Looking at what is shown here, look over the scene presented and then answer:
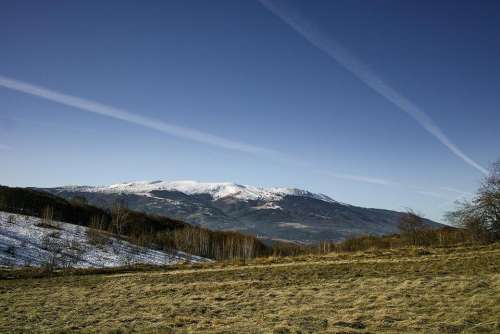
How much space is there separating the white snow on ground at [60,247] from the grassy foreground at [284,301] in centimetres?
2047

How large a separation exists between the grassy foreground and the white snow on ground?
20.5 metres

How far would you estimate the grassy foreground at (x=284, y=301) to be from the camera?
13.5m

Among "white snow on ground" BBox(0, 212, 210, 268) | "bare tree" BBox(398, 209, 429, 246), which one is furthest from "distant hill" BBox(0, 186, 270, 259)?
"bare tree" BBox(398, 209, 429, 246)

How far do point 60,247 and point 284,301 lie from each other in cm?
4578

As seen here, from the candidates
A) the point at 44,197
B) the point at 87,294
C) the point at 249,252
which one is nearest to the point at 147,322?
the point at 87,294

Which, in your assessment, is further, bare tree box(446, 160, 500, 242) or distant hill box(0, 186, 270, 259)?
distant hill box(0, 186, 270, 259)

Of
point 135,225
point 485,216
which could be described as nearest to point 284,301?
point 485,216

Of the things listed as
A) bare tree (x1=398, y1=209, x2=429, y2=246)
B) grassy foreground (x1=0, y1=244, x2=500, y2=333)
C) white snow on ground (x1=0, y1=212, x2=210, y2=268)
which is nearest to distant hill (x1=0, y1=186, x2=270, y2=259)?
white snow on ground (x1=0, y1=212, x2=210, y2=268)

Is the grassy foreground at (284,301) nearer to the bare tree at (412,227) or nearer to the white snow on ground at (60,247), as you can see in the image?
the white snow on ground at (60,247)

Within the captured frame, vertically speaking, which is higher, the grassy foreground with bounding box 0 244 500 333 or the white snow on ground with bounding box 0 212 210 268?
the grassy foreground with bounding box 0 244 500 333

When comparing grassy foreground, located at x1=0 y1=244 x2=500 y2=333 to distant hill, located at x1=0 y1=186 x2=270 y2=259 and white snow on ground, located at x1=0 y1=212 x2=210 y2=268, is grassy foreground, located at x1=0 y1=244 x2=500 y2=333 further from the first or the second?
distant hill, located at x1=0 y1=186 x2=270 y2=259

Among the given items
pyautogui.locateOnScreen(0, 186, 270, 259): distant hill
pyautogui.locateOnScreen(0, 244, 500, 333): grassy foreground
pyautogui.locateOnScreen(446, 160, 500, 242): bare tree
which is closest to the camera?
pyautogui.locateOnScreen(0, 244, 500, 333): grassy foreground

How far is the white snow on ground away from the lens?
156 feet

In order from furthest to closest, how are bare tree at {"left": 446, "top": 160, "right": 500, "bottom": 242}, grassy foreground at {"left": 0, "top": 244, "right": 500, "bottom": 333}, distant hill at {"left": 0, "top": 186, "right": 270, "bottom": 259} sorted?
distant hill at {"left": 0, "top": 186, "right": 270, "bottom": 259} → bare tree at {"left": 446, "top": 160, "right": 500, "bottom": 242} → grassy foreground at {"left": 0, "top": 244, "right": 500, "bottom": 333}
